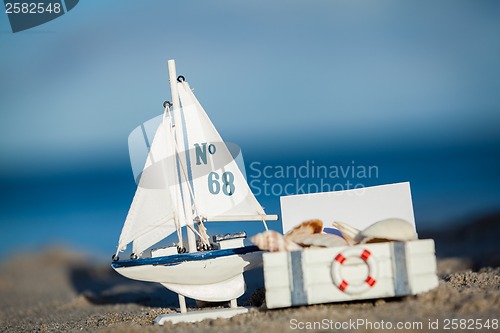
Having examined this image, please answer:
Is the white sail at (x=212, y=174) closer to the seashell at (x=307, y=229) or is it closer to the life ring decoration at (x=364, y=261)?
the seashell at (x=307, y=229)

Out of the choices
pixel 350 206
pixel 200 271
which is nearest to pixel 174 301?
pixel 200 271

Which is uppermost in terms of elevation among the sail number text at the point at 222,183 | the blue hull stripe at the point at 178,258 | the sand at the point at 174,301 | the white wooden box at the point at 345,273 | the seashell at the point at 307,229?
the sail number text at the point at 222,183

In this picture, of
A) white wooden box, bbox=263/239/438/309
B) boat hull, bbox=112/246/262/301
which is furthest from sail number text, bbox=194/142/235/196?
white wooden box, bbox=263/239/438/309

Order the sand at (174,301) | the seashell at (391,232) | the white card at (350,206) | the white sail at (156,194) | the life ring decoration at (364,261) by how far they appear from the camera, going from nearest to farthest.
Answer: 1. the sand at (174,301)
2. the life ring decoration at (364,261)
3. the seashell at (391,232)
4. the white sail at (156,194)
5. the white card at (350,206)

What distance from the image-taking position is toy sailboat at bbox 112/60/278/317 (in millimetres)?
4746

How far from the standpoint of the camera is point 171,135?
487 cm

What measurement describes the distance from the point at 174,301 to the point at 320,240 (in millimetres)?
2822

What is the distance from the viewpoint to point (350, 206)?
5.08 metres

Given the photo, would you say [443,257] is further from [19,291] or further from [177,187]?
[19,291]

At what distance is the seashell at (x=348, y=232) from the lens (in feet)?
14.7

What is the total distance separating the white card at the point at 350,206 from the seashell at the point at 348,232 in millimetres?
439

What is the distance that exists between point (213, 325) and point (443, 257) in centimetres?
396

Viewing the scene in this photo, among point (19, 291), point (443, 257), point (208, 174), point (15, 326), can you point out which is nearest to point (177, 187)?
point (208, 174)

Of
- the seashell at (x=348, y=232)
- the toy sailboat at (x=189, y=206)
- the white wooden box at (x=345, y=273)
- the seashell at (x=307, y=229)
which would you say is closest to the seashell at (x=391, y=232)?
the white wooden box at (x=345, y=273)
